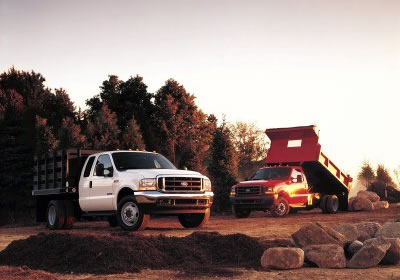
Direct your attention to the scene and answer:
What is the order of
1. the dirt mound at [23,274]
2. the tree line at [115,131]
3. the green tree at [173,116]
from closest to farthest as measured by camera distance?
the dirt mound at [23,274]
the tree line at [115,131]
the green tree at [173,116]

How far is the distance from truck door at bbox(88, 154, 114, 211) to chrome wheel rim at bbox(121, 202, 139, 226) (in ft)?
2.28

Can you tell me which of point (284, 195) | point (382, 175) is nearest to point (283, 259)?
point (284, 195)

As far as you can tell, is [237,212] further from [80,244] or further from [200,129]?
[200,129]

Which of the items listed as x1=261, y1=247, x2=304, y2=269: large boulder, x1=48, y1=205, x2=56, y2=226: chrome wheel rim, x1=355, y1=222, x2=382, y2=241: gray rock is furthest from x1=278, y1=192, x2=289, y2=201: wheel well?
x1=261, y1=247, x2=304, y2=269: large boulder

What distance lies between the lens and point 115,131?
154ft

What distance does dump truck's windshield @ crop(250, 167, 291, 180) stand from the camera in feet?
83.2

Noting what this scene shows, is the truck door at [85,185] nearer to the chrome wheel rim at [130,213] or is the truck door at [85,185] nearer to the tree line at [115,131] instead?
the chrome wheel rim at [130,213]

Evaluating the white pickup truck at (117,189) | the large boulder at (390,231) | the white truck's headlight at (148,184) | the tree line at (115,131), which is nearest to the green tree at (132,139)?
the tree line at (115,131)

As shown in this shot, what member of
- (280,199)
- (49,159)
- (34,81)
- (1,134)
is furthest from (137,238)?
(34,81)

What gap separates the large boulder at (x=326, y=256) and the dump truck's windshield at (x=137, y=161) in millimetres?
8052

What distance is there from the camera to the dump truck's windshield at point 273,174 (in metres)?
25.4

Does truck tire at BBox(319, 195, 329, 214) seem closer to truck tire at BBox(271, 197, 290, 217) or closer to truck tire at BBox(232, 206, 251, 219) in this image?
truck tire at BBox(271, 197, 290, 217)

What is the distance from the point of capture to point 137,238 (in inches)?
498

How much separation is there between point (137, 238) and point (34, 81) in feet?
169
